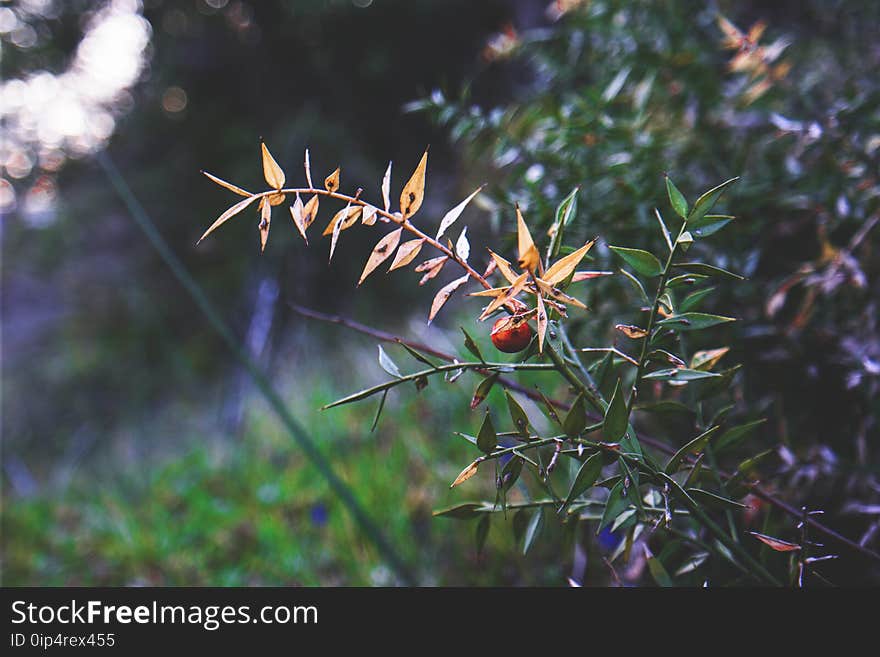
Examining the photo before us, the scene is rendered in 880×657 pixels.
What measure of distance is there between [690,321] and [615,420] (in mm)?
119

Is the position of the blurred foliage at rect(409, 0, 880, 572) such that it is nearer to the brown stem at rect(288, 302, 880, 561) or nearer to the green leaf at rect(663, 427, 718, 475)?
the brown stem at rect(288, 302, 880, 561)

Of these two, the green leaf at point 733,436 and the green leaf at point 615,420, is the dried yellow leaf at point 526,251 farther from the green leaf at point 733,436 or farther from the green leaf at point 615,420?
the green leaf at point 733,436

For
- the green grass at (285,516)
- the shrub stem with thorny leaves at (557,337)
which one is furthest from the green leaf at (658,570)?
the green grass at (285,516)

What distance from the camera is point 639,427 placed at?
972 millimetres

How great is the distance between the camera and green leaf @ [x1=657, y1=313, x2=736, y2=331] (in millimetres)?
460

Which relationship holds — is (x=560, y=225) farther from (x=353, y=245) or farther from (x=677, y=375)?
(x=353, y=245)

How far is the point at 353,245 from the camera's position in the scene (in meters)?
2.78

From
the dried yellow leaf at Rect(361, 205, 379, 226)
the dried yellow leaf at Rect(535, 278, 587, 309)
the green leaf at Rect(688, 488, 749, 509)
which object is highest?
the dried yellow leaf at Rect(361, 205, 379, 226)

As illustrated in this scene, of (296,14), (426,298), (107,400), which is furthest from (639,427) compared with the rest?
(107,400)

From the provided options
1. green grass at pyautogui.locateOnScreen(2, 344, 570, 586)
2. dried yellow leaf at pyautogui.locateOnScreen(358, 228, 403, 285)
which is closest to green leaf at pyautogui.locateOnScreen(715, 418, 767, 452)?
dried yellow leaf at pyautogui.locateOnScreen(358, 228, 403, 285)

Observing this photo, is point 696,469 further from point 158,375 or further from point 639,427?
point 158,375

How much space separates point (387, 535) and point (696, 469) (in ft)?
3.21

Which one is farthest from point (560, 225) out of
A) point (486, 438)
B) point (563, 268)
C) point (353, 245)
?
point (353, 245)

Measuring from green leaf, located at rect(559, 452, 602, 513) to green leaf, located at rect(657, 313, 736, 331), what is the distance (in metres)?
0.11
